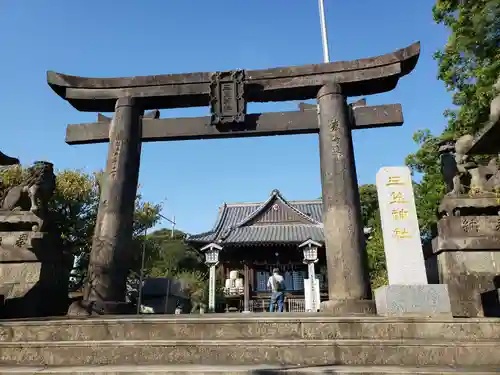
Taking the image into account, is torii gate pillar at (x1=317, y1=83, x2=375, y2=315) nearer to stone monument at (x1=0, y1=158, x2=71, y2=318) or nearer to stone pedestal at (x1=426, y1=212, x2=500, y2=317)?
stone pedestal at (x1=426, y1=212, x2=500, y2=317)

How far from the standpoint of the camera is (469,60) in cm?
1218

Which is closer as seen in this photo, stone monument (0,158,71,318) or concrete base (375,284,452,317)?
concrete base (375,284,452,317)

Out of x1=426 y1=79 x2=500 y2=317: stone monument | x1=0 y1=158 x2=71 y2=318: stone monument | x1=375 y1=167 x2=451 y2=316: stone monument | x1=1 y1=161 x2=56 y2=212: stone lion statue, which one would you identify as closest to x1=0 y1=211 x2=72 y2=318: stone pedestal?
x1=0 y1=158 x2=71 y2=318: stone monument

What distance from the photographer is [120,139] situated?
7918 mm

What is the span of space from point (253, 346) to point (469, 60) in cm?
1258

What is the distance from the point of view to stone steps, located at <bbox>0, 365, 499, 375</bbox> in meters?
3.55

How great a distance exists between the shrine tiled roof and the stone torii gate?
1442 cm

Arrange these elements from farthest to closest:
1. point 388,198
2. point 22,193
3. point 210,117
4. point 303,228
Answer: point 303,228 < point 210,117 < point 22,193 < point 388,198

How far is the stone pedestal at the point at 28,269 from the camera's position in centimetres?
675

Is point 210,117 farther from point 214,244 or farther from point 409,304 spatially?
point 214,244

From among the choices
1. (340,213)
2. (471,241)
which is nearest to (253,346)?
(340,213)

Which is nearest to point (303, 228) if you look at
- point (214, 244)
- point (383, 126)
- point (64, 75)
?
point (214, 244)

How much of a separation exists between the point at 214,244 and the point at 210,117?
1439 centimetres

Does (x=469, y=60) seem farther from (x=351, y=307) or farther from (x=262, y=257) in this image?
(x=262, y=257)
